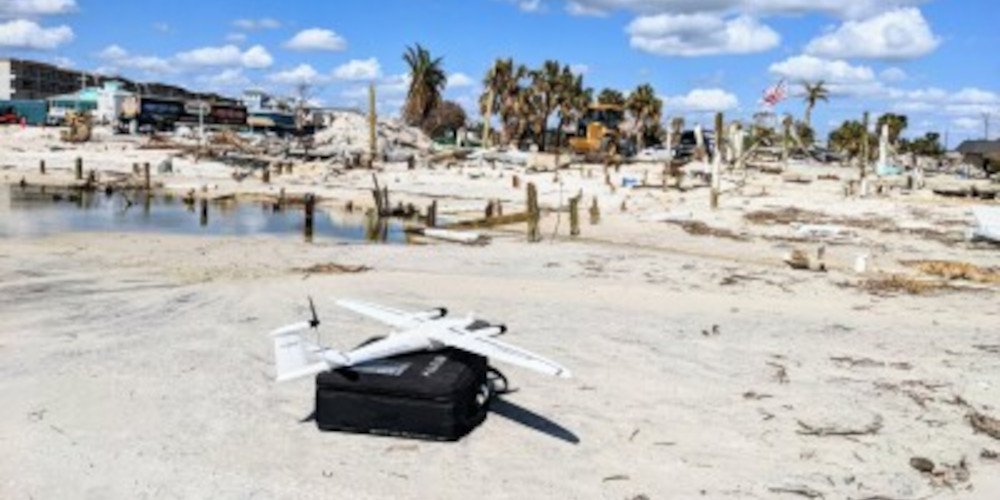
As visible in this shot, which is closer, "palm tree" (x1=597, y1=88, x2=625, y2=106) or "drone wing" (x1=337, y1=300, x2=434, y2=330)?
"drone wing" (x1=337, y1=300, x2=434, y2=330)

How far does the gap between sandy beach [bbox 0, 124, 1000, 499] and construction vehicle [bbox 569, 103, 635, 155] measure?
5314 cm

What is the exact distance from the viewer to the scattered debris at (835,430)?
359 inches

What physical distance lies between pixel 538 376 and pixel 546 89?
8292 centimetres

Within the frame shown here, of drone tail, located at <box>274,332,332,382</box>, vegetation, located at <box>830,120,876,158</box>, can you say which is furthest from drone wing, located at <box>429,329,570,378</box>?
vegetation, located at <box>830,120,876,158</box>

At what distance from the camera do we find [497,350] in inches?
340

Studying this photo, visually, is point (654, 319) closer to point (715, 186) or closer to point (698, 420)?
point (698, 420)

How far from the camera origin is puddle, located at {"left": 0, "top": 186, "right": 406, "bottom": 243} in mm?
30547

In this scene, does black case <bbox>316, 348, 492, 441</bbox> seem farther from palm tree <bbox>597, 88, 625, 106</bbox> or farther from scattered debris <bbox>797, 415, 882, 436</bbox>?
palm tree <bbox>597, 88, 625, 106</bbox>

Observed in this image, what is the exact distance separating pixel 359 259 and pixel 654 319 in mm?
9419

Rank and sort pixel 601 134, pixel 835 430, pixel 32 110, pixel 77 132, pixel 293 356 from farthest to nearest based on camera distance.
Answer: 1. pixel 32 110
2. pixel 601 134
3. pixel 77 132
4. pixel 835 430
5. pixel 293 356

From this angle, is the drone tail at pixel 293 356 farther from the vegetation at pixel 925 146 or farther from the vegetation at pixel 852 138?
the vegetation at pixel 925 146

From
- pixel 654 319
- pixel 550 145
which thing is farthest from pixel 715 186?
pixel 550 145

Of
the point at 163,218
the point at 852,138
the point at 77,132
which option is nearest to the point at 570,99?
the point at 852,138

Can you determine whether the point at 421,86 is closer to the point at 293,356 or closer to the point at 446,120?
the point at 446,120
